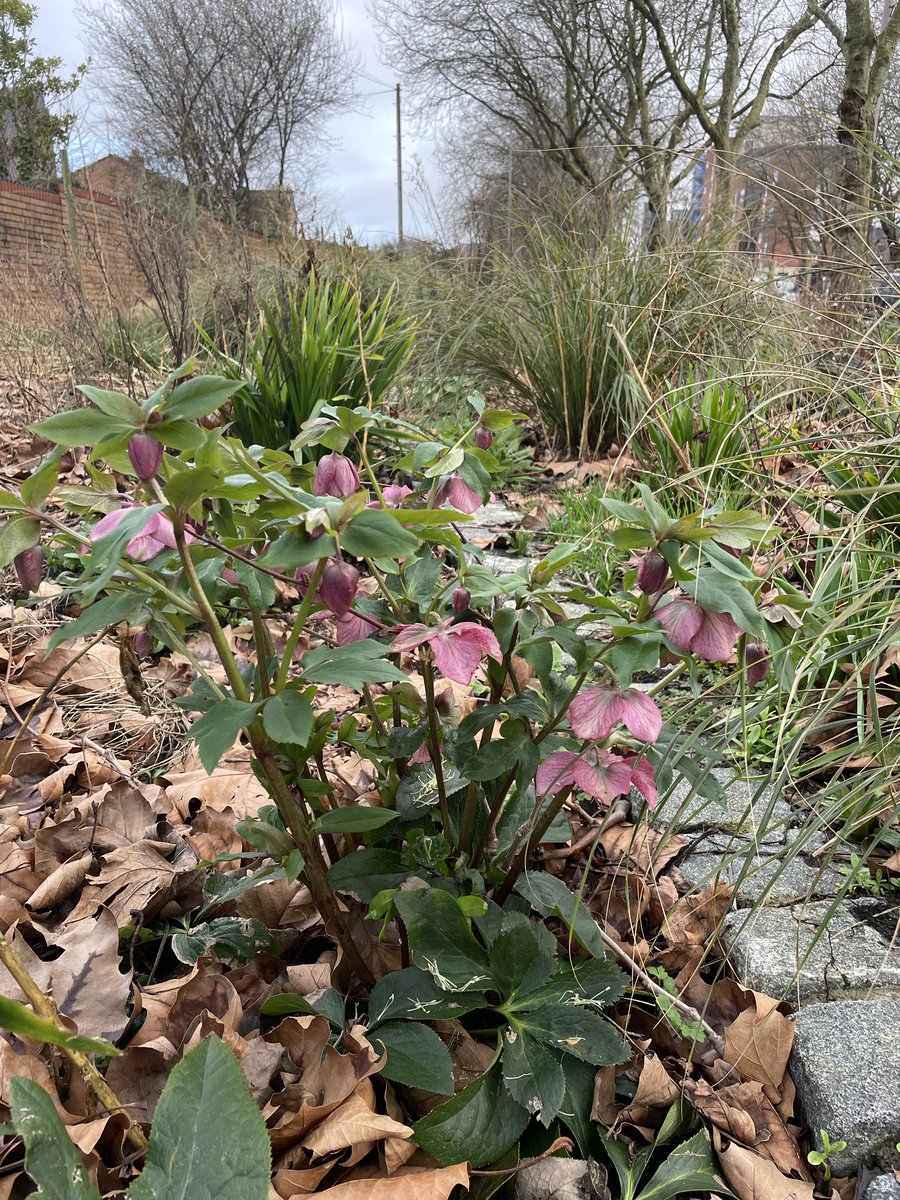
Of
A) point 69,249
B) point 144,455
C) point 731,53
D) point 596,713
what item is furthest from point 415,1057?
point 731,53

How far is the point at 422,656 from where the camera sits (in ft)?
2.38

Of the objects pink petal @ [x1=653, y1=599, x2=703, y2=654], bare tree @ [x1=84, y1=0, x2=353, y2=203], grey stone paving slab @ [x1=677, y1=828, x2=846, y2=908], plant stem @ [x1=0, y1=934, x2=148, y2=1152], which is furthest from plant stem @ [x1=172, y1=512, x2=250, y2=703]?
bare tree @ [x1=84, y1=0, x2=353, y2=203]

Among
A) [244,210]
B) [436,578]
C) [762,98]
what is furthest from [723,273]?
[244,210]

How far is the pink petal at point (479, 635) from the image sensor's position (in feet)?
2.22

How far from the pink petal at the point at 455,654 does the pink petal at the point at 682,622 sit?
6.2 inches

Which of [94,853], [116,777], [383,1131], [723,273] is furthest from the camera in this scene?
[723,273]

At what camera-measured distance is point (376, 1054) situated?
74 cm

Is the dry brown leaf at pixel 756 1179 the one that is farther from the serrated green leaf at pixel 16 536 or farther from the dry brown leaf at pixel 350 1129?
the serrated green leaf at pixel 16 536

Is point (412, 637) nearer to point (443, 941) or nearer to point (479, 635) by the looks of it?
point (479, 635)

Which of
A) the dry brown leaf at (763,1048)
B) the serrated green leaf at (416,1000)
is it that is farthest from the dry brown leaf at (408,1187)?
the dry brown leaf at (763,1048)

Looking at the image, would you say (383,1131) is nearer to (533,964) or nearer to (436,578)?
(533,964)

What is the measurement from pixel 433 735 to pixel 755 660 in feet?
1.00

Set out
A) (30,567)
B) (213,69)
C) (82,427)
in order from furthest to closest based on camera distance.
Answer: (213,69), (30,567), (82,427)

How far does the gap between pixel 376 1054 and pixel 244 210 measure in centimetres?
1365
